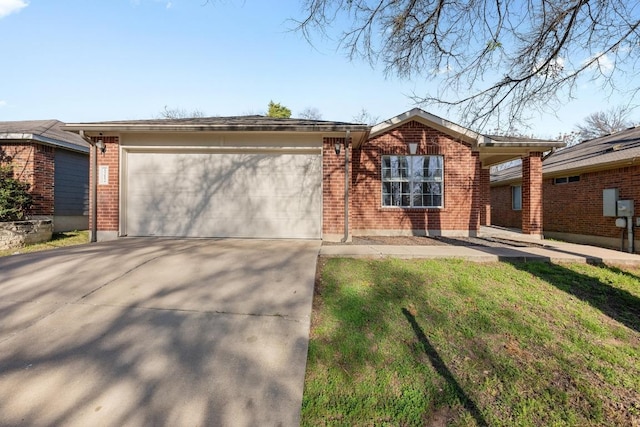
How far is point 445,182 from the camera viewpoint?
9.75 meters

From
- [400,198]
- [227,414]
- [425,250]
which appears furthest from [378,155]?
[227,414]

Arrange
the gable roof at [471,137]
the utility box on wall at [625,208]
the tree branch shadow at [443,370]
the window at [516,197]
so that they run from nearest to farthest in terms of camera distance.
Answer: the tree branch shadow at [443,370] → the utility box on wall at [625,208] → the gable roof at [471,137] → the window at [516,197]

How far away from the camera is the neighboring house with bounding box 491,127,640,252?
855 cm

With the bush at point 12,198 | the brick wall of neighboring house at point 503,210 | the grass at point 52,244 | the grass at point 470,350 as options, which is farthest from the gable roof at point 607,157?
the bush at point 12,198

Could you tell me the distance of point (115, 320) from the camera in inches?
132

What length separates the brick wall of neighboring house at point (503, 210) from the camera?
570 inches

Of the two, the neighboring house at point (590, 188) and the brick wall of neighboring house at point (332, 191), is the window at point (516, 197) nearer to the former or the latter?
the neighboring house at point (590, 188)

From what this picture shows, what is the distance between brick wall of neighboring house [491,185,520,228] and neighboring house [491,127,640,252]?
2.48 metres

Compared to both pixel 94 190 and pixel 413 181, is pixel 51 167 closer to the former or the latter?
pixel 94 190

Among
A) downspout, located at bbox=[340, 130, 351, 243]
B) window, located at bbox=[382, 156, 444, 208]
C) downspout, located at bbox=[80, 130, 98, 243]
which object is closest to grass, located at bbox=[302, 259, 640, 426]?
downspout, located at bbox=[340, 130, 351, 243]

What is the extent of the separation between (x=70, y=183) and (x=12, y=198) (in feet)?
8.82

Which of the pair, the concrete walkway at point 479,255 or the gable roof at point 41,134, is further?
the gable roof at point 41,134

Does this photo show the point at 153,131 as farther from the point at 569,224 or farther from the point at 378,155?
the point at 569,224

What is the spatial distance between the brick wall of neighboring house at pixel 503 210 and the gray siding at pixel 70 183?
19077 millimetres
